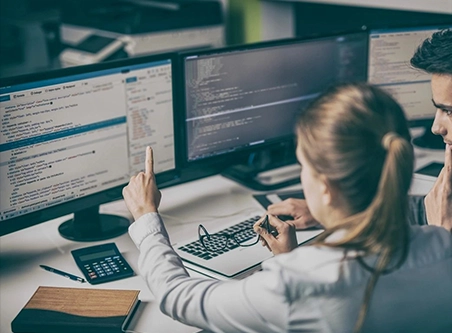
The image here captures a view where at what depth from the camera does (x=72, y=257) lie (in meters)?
1.71

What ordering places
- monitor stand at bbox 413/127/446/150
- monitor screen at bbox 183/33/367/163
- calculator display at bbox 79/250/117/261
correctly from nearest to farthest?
calculator display at bbox 79/250/117/261 → monitor screen at bbox 183/33/367/163 → monitor stand at bbox 413/127/446/150

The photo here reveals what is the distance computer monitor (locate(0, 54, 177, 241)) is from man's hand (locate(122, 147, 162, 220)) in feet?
0.97

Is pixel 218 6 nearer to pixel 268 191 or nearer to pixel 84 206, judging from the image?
pixel 268 191

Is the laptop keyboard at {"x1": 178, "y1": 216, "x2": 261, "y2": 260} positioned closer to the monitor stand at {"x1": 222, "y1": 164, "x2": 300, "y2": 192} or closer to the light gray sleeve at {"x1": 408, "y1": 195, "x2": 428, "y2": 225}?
the monitor stand at {"x1": 222, "y1": 164, "x2": 300, "y2": 192}

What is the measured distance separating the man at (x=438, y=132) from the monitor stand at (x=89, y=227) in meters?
0.42

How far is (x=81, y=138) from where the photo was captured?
1.71 meters

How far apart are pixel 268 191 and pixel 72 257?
0.66 m

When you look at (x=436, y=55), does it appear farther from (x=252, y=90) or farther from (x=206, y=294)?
(x=206, y=294)

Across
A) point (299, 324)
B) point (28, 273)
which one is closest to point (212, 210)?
point (28, 273)

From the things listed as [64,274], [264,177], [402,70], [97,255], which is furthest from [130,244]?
[402,70]

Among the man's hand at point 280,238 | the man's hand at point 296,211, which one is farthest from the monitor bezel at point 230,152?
the man's hand at point 280,238

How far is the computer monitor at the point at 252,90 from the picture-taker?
1926 millimetres

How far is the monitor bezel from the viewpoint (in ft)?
6.19

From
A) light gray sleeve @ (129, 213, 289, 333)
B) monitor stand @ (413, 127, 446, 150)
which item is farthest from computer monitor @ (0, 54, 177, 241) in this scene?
monitor stand @ (413, 127, 446, 150)
